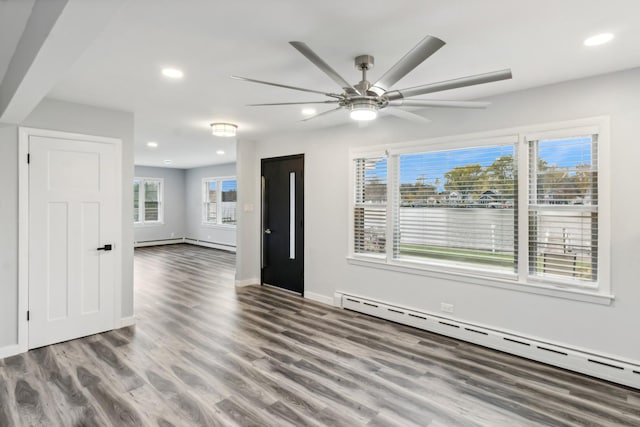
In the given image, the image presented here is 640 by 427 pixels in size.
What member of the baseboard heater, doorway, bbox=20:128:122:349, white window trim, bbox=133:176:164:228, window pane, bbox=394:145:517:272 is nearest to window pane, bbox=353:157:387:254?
window pane, bbox=394:145:517:272

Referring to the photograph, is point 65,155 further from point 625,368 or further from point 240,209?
point 625,368

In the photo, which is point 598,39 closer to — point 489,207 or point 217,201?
point 489,207

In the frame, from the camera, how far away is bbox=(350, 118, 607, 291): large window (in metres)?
2.98

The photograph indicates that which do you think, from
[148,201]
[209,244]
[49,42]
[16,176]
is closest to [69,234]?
[16,176]

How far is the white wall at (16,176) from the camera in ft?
10.5

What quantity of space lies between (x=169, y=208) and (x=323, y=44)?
10107mm

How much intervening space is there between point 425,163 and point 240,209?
3255mm

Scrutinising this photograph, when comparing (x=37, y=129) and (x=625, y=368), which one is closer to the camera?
(x=625, y=368)

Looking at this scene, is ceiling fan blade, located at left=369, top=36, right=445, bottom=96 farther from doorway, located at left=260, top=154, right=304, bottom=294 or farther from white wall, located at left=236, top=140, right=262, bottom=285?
white wall, located at left=236, top=140, right=262, bottom=285

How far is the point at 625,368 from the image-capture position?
8.93 ft

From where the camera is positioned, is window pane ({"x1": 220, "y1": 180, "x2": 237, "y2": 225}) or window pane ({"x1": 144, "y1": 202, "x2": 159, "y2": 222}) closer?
window pane ({"x1": 220, "y1": 180, "x2": 237, "y2": 225})

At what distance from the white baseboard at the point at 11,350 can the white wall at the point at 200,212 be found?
645cm

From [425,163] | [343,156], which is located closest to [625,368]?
[425,163]

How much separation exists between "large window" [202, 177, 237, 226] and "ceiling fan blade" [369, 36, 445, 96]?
8134mm
